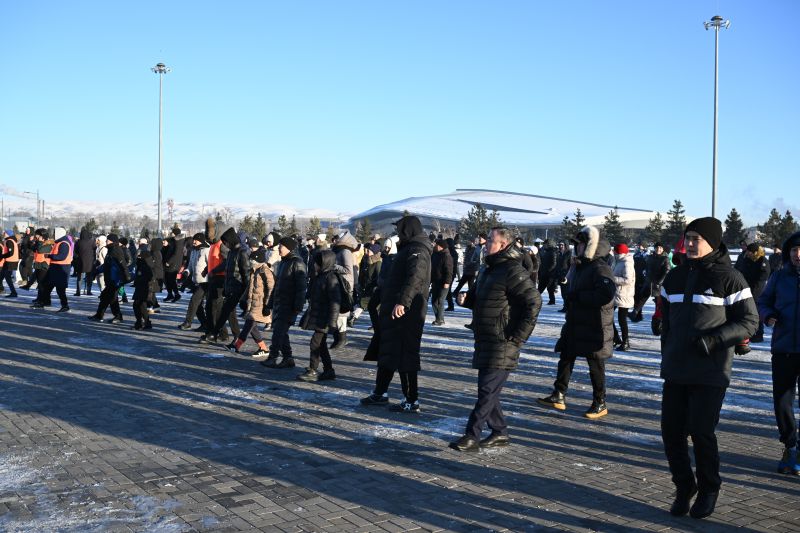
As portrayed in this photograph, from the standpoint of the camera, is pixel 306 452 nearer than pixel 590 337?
Yes

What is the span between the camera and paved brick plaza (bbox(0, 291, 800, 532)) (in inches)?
181

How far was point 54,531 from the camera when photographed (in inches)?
166

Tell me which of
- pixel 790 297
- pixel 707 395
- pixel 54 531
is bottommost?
pixel 54 531

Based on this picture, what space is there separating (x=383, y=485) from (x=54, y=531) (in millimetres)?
1980

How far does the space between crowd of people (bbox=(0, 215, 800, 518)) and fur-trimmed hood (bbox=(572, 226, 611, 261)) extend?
0.01 m

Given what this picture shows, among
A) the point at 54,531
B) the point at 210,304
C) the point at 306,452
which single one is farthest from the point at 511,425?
the point at 210,304

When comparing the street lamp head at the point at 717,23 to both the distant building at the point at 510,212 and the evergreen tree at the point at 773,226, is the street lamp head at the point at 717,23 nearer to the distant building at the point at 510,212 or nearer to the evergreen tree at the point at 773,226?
the evergreen tree at the point at 773,226

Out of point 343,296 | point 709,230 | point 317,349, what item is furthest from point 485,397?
point 343,296

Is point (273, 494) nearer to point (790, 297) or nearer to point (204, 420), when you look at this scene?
point (204, 420)

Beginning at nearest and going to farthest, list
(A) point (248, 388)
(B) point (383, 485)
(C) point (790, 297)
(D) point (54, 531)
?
(D) point (54, 531)
(B) point (383, 485)
(C) point (790, 297)
(A) point (248, 388)

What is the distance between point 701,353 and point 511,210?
143323mm

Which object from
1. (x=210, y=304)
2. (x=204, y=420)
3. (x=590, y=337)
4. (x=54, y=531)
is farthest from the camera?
(x=210, y=304)

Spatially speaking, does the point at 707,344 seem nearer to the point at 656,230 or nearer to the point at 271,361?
the point at 271,361

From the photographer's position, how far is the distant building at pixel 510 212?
4951 inches
